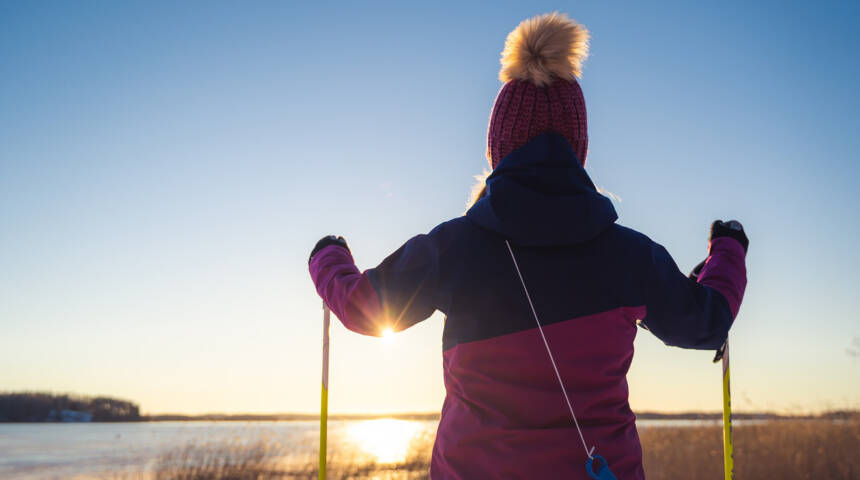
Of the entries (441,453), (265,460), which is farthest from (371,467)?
(441,453)

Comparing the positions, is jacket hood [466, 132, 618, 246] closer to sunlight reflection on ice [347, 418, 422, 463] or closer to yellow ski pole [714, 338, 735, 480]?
yellow ski pole [714, 338, 735, 480]

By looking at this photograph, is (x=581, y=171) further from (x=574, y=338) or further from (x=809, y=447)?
(x=809, y=447)

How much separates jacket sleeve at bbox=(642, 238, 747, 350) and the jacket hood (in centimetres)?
24

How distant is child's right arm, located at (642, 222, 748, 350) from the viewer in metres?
1.84

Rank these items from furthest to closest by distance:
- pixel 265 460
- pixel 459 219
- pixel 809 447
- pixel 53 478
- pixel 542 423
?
pixel 53 478
pixel 265 460
pixel 809 447
pixel 459 219
pixel 542 423

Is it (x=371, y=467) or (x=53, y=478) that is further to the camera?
(x=53, y=478)

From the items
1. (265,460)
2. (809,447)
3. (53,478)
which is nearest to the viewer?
(809,447)

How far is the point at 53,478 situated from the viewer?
48.6 feet

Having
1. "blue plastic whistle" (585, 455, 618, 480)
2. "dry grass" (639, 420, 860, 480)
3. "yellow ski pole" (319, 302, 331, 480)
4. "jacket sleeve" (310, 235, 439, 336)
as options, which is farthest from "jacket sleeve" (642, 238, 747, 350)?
"dry grass" (639, 420, 860, 480)

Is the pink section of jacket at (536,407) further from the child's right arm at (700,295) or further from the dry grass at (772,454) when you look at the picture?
the dry grass at (772,454)

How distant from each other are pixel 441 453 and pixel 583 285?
615 millimetres

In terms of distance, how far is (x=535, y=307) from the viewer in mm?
1663

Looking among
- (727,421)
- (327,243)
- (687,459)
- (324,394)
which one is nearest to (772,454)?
(687,459)

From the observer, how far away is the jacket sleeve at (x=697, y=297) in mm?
1834
